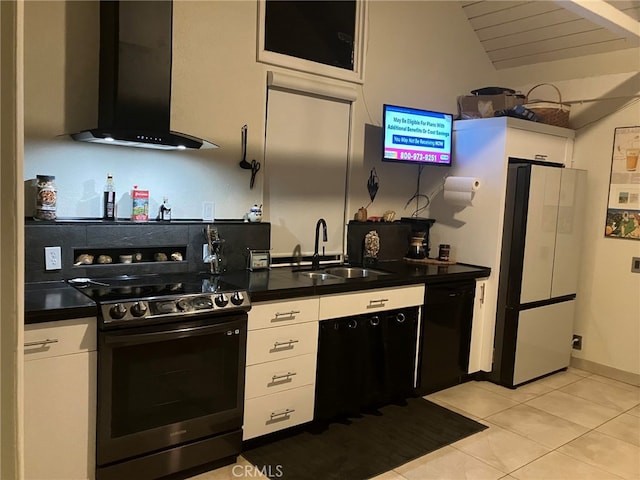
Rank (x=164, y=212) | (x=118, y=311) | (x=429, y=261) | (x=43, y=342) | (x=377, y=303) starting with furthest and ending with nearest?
(x=429, y=261), (x=377, y=303), (x=164, y=212), (x=118, y=311), (x=43, y=342)

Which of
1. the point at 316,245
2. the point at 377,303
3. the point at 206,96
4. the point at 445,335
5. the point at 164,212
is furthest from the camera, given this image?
the point at 445,335

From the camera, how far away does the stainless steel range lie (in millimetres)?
2244

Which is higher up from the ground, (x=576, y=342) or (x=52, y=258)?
(x=52, y=258)

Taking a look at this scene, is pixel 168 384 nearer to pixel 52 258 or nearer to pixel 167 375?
pixel 167 375

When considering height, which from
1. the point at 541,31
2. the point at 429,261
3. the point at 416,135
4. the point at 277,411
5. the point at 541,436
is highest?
the point at 541,31

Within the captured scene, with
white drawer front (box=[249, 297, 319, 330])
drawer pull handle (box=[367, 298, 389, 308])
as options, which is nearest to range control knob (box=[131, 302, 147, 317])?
white drawer front (box=[249, 297, 319, 330])

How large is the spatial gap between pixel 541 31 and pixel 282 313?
10.9 ft

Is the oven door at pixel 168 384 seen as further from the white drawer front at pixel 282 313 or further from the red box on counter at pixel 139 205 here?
the red box on counter at pixel 139 205

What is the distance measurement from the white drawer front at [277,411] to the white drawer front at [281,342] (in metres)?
0.22

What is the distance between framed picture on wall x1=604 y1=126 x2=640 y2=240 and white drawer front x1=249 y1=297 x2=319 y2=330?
9.09 feet

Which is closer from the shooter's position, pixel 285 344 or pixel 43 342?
pixel 43 342

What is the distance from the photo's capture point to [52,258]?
259 centimetres

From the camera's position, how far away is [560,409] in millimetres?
3631

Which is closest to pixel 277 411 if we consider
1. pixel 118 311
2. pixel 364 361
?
pixel 364 361
